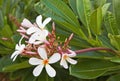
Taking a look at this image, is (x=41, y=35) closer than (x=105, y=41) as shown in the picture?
Yes

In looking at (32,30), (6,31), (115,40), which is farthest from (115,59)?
(6,31)

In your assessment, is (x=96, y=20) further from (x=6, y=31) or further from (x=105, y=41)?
(x=6, y=31)

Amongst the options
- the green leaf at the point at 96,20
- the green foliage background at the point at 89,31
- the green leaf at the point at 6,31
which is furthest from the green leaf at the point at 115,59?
the green leaf at the point at 6,31

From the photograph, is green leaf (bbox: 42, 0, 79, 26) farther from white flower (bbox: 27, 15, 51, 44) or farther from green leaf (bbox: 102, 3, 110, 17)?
white flower (bbox: 27, 15, 51, 44)

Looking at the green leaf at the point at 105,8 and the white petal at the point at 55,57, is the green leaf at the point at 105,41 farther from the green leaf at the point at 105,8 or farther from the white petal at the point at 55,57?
the white petal at the point at 55,57

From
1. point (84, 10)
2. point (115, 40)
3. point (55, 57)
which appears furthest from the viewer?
point (84, 10)
